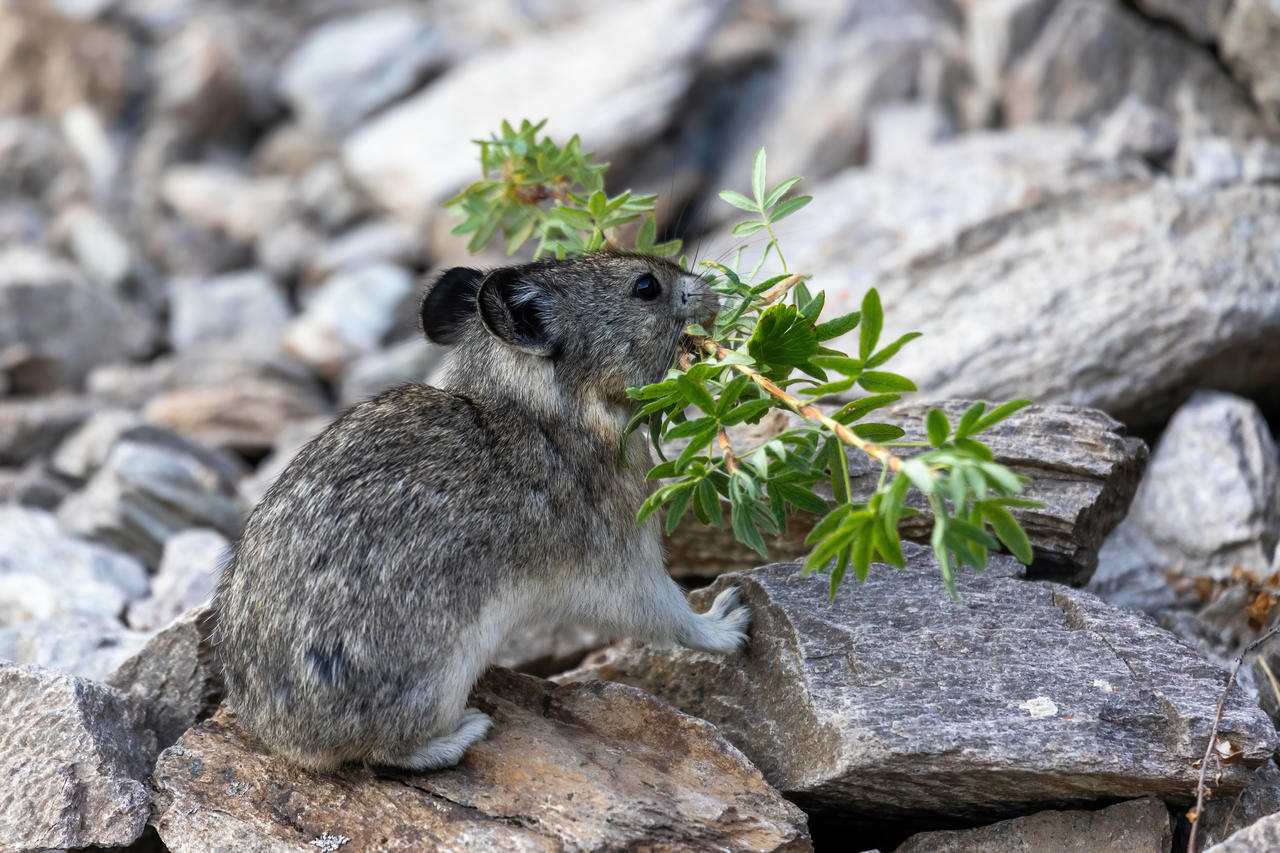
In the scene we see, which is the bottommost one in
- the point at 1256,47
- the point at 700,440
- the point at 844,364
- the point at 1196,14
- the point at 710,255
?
the point at 710,255

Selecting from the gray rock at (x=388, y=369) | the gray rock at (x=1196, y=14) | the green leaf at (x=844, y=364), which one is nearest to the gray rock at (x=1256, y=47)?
the gray rock at (x=1196, y=14)

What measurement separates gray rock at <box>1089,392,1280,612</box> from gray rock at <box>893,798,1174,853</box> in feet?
6.85

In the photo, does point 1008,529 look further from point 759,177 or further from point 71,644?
point 71,644

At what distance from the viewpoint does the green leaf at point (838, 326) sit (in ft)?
17.7

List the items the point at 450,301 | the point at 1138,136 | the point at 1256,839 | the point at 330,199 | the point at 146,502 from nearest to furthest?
the point at 1256,839 → the point at 450,301 → the point at 146,502 → the point at 1138,136 → the point at 330,199

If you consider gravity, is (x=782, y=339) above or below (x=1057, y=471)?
above

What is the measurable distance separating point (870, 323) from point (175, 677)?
4.05 meters

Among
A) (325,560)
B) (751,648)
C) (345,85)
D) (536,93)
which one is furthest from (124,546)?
(345,85)

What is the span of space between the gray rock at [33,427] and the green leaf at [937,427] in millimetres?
9531

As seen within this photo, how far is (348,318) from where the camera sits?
13555 millimetres

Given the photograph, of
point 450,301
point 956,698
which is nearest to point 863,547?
point 956,698

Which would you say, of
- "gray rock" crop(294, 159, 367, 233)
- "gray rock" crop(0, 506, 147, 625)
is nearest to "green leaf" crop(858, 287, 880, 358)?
"gray rock" crop(0, 506, 147, 625)

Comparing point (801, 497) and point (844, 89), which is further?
point (844, 89)

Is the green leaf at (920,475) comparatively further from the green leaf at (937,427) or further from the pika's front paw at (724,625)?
the pika's front paw at (724,625)
